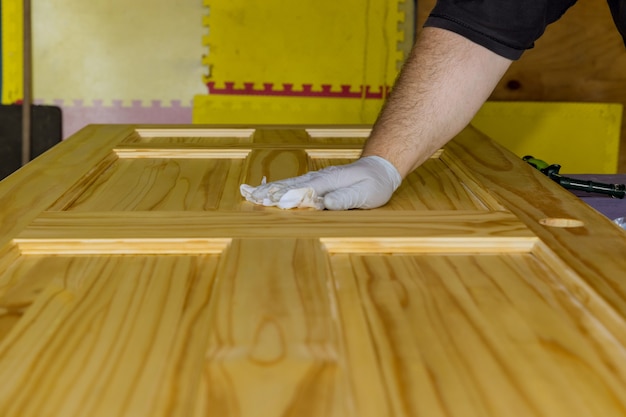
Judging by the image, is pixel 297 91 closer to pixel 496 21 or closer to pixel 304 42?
pixel 304 42

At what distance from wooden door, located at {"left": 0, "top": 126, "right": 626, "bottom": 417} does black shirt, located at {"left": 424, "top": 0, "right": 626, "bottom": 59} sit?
11.0 inches

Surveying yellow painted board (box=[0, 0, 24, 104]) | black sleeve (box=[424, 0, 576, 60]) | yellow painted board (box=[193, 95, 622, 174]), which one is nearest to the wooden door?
black sleeve (box=[424, 0, 576, 60])

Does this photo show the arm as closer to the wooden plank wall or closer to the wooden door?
the wooden door

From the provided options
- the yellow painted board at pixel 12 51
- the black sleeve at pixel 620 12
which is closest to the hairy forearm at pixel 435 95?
the black sleeve at pixel 620 12

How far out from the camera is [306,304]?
2.48ft

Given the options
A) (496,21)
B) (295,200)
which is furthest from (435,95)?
(295,200)

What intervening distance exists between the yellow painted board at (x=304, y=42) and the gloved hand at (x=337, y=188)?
71.6 inches

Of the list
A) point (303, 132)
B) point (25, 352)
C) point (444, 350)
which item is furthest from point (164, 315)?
point (303, 132)

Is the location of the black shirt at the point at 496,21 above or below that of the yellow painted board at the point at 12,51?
above

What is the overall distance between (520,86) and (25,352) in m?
2.70

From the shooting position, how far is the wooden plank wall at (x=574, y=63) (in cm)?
300

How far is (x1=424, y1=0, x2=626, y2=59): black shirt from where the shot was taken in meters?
1.33

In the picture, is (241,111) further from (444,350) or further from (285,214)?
(444,350)

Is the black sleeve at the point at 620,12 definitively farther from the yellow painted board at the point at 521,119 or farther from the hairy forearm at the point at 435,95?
the yellow painted board at the point at 521,119
